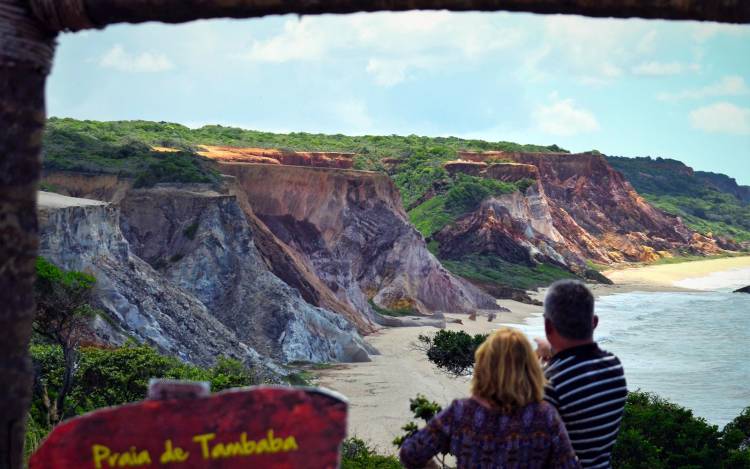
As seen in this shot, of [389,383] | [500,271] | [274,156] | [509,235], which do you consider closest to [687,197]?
[509,235]

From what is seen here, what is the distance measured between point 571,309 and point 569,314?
25 millimetres

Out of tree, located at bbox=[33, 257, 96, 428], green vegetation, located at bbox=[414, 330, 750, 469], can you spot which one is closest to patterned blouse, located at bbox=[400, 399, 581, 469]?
green vegetation, located at bbox=[414, 330, 750, 469]

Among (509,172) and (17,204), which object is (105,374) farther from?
(509,172)

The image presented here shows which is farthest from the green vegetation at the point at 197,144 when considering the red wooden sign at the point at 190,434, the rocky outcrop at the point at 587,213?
the red wooden sign at the point at 190,434

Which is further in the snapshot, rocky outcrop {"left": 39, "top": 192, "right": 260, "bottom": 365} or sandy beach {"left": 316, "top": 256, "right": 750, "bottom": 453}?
rocky outcrop {"left": 39, "top": 192, "right": 260, "bottom": 365}

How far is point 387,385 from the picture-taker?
26250mm

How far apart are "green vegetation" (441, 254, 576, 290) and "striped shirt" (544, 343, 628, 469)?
5634 cm

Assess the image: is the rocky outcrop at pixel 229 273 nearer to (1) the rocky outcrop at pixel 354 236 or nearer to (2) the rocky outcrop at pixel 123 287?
(2) the rocky outcrop at pixel 123 287

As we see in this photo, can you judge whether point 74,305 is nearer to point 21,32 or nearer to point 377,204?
point 21,32

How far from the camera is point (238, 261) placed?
3161cm

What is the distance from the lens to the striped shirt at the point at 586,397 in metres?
3.94

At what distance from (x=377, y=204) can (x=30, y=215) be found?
4501 centimetres

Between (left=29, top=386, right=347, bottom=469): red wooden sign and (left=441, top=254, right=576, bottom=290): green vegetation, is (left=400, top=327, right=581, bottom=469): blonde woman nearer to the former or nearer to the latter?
(left=29, top=386, right=347, bottom=469): red wooden sign

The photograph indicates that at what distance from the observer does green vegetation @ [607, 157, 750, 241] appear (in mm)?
125812
